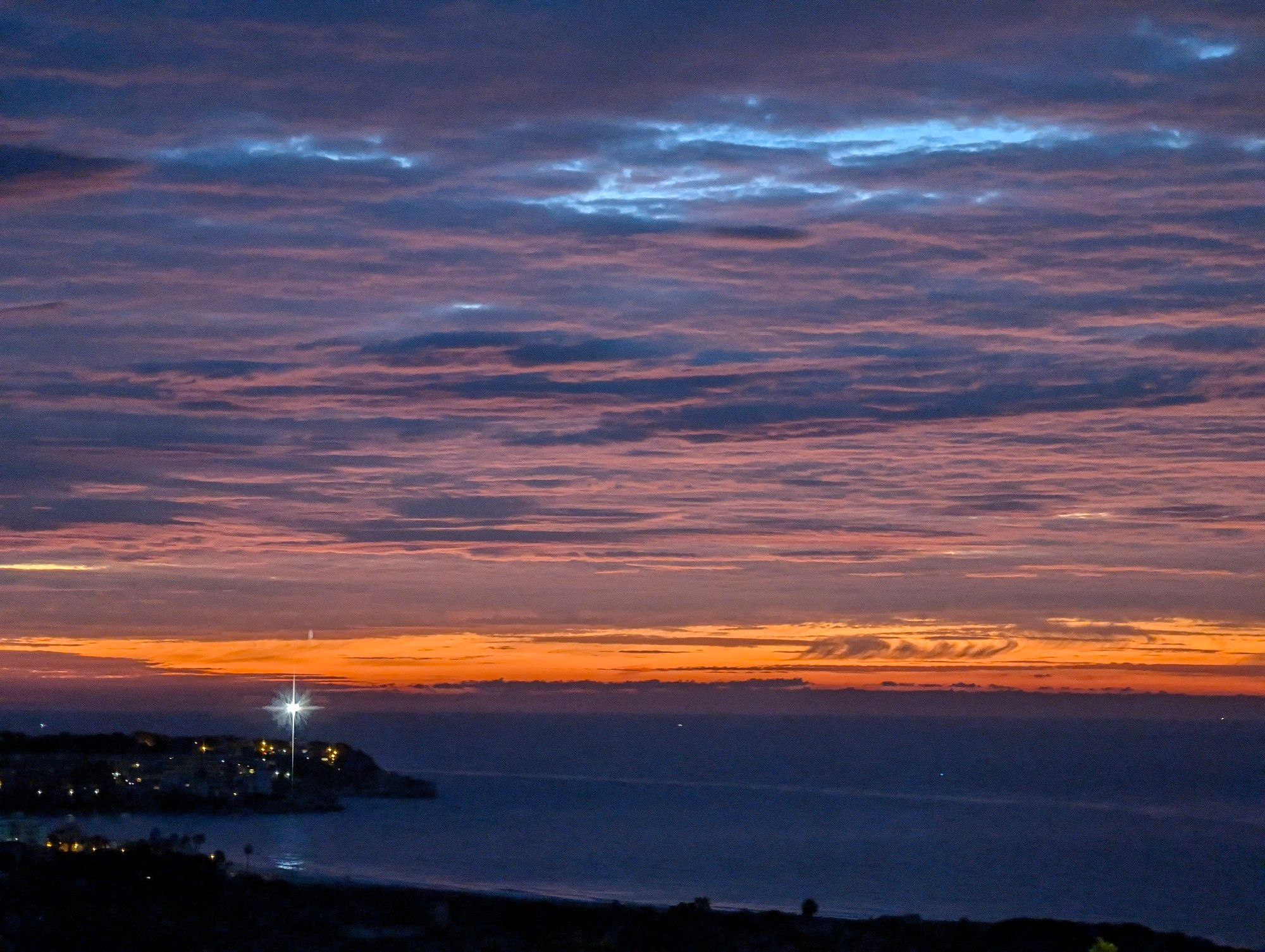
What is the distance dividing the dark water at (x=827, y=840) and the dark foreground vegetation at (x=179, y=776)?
12.2ft

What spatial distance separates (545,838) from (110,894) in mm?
40914

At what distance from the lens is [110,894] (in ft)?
99.6

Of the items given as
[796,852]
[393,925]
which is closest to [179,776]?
[796,852]

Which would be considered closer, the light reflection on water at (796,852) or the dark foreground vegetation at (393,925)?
the dark foreground vegetation at (393,925)

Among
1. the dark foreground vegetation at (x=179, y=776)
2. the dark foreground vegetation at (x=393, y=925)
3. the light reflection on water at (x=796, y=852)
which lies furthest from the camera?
the dark foreground vegetation at (x=179, y=776)

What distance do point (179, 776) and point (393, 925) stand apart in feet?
184

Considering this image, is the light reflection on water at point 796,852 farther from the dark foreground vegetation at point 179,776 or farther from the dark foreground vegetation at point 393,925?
the dark foreground vegetation at point 393,925

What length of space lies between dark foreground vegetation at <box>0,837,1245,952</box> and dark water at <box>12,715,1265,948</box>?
14190 millimetres

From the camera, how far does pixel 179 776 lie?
80938 mm

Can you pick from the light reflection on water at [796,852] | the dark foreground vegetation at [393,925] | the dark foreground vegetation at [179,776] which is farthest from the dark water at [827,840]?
the dark foreground vegetation at [393,925]

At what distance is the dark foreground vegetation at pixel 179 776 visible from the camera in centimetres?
7500

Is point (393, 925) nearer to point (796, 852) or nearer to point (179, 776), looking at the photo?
point (796, 852)

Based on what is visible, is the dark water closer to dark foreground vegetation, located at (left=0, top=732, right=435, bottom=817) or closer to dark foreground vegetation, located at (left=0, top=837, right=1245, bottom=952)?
dark foreground vegetation, located at (left=0, top=732, right=435, bottom=817)

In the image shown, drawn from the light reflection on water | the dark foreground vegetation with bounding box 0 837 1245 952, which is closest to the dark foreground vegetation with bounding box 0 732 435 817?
the light reflection on water
